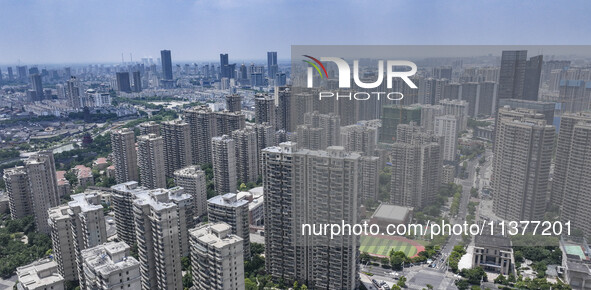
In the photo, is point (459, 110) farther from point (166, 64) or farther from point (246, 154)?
point (166, 64)

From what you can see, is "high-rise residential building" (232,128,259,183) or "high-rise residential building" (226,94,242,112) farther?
"high-rise residential building" (226,94,242,112)

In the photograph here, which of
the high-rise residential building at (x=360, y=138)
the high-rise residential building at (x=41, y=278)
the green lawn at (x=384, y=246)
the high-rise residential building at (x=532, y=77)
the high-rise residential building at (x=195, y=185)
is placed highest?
the high-rise residential building at (x=532, y=77)

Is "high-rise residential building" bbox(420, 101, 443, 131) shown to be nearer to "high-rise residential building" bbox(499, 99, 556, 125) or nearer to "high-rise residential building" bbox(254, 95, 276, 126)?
"high-rise residential building" bbox(499, 99, 556, 125)

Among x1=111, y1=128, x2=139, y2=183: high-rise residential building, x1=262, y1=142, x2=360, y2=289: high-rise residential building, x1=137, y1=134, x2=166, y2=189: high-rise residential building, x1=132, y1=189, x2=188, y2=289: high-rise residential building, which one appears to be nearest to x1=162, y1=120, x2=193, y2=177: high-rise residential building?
x1=111, y1=128, x2=139, y2=183: high-rise residential building

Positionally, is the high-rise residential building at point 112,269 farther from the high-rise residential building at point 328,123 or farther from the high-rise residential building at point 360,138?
the high-rise residential building at point 360,138

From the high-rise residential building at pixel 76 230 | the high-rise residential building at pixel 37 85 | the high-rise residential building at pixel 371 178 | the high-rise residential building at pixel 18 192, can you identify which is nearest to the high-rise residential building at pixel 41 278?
the high-rise residential building at pixel 76 230

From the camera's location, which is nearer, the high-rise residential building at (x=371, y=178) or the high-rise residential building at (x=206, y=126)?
the high-rise residential building at (x=371, y=178)
